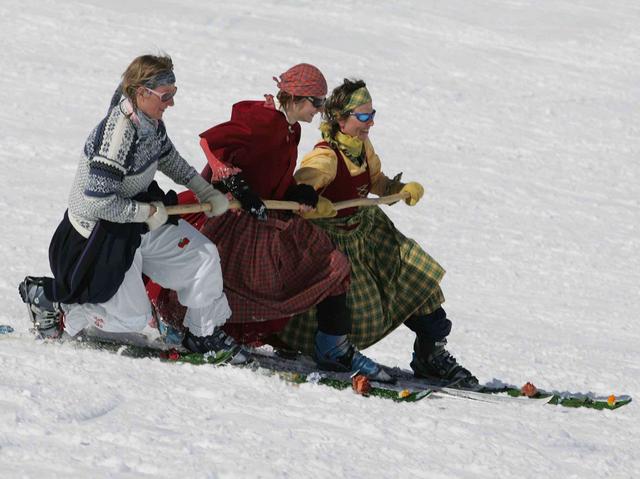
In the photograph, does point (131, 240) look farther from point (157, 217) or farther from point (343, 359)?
point (343, 359)

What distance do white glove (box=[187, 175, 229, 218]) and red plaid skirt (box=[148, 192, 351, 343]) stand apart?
9.2 inches

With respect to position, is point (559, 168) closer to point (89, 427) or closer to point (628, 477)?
point (628, 477)

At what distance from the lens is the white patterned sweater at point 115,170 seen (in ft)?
14.4

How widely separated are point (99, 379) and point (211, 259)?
76 cm

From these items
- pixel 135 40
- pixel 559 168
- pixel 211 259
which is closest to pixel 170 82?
pixel 211 259

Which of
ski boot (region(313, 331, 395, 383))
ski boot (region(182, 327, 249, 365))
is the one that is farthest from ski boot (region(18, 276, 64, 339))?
ski boot (region(313, 331, 395, 383))

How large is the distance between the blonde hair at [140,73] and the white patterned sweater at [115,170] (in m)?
0.05

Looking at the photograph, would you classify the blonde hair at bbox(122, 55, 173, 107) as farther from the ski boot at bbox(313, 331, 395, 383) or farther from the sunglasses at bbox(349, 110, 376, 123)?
the ski boot at bbox(313, 331, 395, 383)

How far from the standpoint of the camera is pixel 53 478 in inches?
130

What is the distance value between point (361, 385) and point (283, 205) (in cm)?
89

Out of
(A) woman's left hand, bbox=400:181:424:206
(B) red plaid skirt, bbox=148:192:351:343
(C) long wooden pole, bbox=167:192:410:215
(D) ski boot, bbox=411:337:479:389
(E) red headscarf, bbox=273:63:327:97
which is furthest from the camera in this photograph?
(A) woman's left hand, bbox=400:181:424:206

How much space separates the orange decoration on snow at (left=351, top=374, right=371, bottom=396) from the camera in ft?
15.6

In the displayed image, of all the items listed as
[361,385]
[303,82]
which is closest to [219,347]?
[361,385]

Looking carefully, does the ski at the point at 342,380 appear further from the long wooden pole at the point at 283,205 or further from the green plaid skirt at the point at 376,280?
the long wooden pole at the point at 283,205
